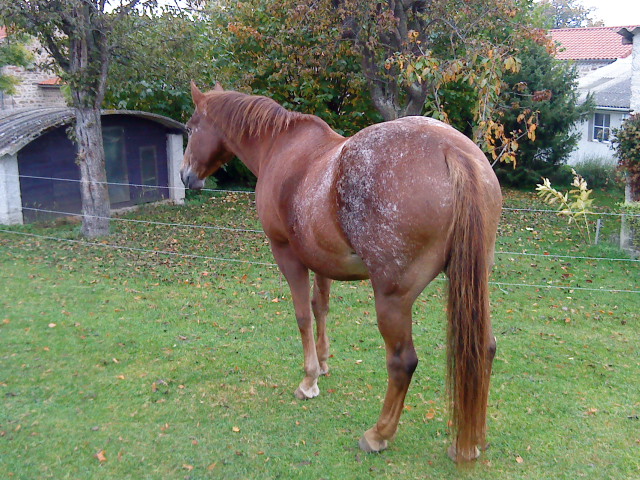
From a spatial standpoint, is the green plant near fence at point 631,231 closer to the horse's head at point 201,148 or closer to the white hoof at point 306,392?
the white hoof at point 306,392

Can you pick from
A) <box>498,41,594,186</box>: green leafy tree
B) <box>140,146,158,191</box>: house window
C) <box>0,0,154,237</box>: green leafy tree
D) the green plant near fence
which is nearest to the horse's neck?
<box>0,0,154,237</box>: green leafy tree

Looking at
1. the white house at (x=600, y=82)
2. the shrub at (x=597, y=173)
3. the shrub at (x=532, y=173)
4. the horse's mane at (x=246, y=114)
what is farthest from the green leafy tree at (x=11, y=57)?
the shrub at (x=597, y=173)

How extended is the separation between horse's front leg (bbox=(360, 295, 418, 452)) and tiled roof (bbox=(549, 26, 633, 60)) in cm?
2649

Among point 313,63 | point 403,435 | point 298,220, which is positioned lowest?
point 403,435

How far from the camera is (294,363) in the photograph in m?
4.54

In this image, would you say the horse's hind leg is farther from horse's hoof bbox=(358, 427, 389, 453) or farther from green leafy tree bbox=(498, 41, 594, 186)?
green leafy tree bbox=(498, 41, 594, 186)

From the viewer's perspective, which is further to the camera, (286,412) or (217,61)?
(217,61)

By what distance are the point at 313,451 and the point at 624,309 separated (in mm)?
4265

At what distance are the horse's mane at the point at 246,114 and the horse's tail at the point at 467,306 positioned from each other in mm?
1547

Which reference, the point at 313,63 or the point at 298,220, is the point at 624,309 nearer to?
the point at 298,220

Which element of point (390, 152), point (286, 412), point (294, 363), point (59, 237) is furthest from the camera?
point (59, 237)

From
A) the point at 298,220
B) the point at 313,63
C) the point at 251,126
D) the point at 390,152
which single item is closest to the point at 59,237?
the point at 313,63

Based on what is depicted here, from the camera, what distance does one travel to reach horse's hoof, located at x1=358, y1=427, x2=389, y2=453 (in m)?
3.25

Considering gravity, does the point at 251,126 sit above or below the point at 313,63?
below
